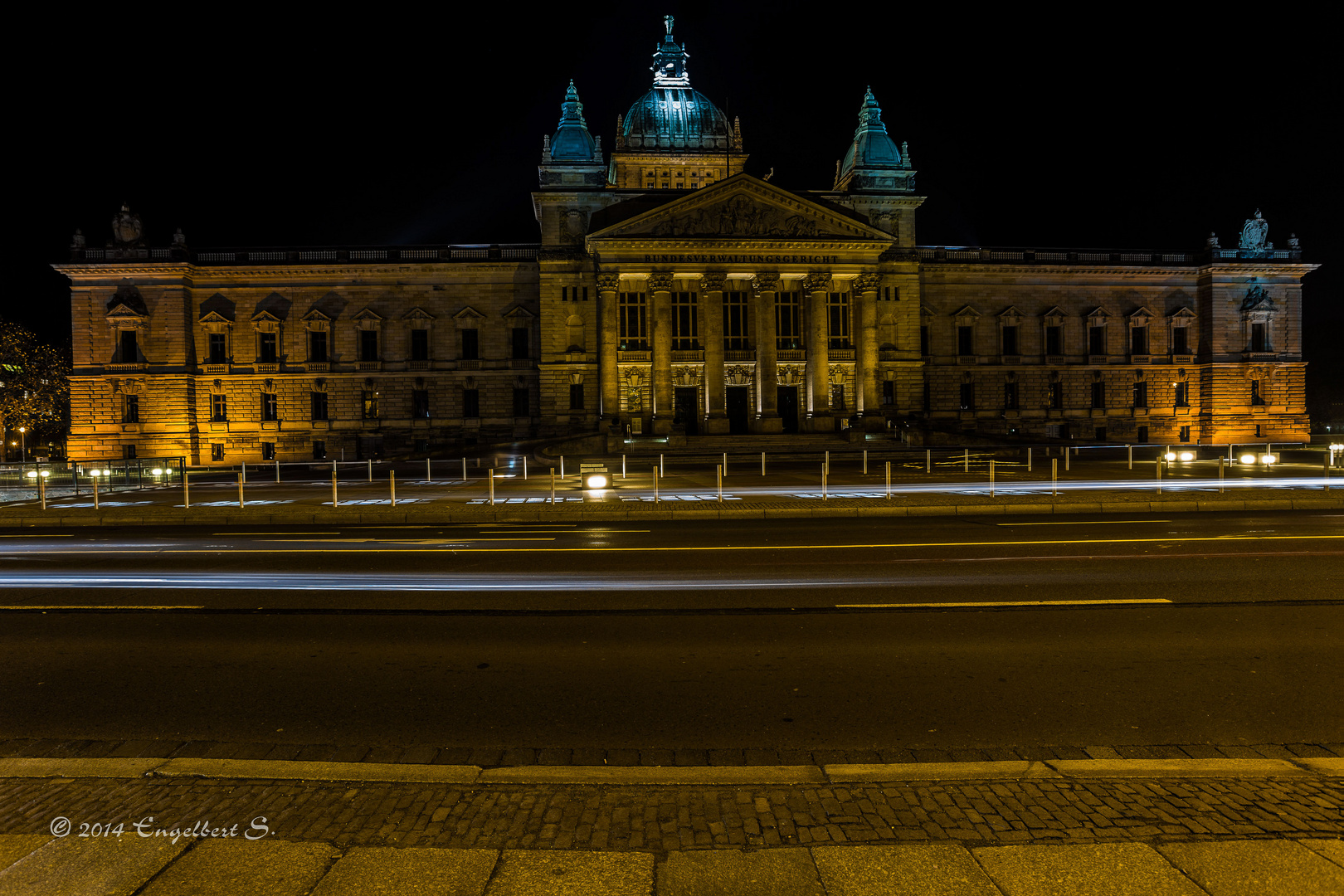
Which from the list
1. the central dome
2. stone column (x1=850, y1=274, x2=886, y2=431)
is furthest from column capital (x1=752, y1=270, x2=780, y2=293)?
the central dome

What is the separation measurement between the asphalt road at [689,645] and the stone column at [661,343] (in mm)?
39406

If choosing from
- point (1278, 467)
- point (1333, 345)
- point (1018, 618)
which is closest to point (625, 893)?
point (1018, 618)

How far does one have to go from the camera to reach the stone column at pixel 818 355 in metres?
53.6

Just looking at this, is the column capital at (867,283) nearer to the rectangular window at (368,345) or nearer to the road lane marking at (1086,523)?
the rectangular window at (368,345)

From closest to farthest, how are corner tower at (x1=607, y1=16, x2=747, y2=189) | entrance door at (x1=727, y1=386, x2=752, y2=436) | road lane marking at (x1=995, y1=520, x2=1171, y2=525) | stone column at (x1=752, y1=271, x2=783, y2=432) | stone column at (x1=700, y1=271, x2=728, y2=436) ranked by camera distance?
road lane marking at (x1=995, y1=520, x2=1171, y2=525), stone column at (x1=700, y1=271, x2=728, y2=436), stone column at (x1=752, y1=271, x2=783, y2=432), entrance door at (x1=727, y1=386, x2=752, y2=436), corner tower at (x1=607, y1=16, x2=747, y2=189)

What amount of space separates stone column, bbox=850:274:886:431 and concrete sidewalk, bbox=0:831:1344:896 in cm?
5167

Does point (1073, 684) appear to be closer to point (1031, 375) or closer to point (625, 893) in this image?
point (625, 893)

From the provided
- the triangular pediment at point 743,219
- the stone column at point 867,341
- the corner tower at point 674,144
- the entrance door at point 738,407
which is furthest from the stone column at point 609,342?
the corner tower at point 674,144

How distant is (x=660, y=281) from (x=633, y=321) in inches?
155

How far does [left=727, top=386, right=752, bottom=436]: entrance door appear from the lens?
5659cm

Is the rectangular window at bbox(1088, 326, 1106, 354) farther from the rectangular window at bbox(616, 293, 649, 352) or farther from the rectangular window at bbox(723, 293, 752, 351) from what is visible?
the rectangular window at bbox(616, 293, 649, 352)

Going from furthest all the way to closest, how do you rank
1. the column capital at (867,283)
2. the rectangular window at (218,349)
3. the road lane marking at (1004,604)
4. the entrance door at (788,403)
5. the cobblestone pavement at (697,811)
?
the rectangular window at (218,349), the entrance door at (788,403), the column capital at (867,283), the road lane marking at (1004,604), the cobblestone pavement at (697,811)

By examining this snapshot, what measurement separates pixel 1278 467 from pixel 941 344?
3138 centimetres

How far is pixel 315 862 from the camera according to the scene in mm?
3715
